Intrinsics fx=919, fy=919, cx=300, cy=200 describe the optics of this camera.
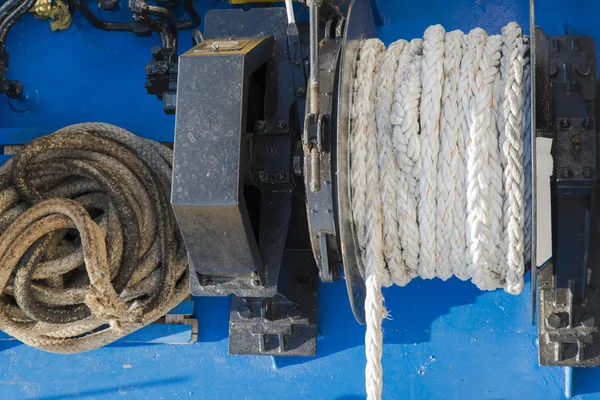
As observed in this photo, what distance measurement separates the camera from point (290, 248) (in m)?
2.48

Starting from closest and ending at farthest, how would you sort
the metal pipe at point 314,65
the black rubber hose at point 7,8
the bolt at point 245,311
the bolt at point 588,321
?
1. the metal pipe at point 314,65
2. the bolt at point 588,321
3. the bolt at point 245,311
4. the black rubber hose at point 7,8

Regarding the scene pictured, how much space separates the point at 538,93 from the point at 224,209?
804mm

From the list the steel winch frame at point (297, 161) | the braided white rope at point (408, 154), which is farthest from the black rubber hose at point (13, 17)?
the braided white rope at point (408, 154)

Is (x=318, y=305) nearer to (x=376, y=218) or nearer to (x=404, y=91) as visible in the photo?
(x=376, y=218)

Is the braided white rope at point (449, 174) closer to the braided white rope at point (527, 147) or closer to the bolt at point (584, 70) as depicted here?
the braided white rope at point (527, 147)

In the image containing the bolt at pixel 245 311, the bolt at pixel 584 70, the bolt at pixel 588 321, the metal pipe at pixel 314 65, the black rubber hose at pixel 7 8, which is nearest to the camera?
the metal pipe at pixel 314 65

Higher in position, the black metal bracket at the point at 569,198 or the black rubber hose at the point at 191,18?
the black rubber hose at the point at 191,18

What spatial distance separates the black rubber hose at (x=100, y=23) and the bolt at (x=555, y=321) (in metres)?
1.53

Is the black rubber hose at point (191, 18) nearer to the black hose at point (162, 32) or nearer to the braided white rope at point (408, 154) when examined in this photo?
the black hose at point (162, 32)

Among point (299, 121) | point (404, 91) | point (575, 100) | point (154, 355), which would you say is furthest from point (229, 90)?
point (154, 355)

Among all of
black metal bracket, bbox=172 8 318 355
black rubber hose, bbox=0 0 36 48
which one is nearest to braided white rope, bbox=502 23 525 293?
black metal bracket, bbox=172 8 318 355

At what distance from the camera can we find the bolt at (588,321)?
2.39 metres

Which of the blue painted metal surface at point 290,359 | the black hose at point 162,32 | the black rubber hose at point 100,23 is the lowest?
the blue painted metal surface at point 290,359

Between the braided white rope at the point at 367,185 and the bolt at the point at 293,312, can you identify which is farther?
the bolt at the point at 293,312
